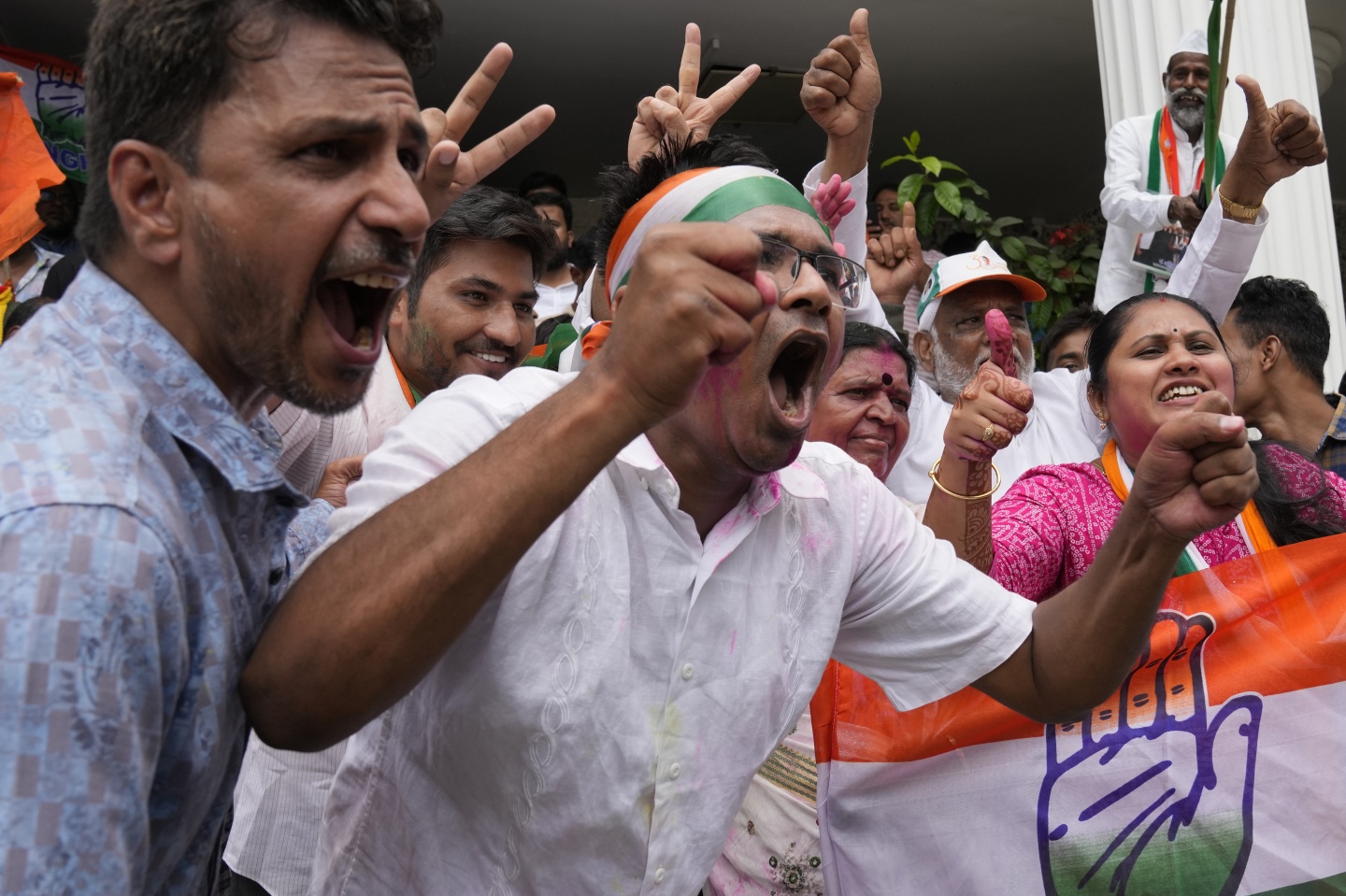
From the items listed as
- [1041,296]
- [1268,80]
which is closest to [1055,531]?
[1041,296]

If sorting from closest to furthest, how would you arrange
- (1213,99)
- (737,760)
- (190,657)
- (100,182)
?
(190,657)
(100,182)
(737,760)
(1213,99)

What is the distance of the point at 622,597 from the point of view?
6.31ft

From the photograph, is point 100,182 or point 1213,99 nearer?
point 100,182

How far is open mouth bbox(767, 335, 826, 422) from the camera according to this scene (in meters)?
2.12

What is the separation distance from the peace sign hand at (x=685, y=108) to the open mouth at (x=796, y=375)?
1.37 m

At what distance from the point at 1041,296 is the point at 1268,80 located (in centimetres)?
226

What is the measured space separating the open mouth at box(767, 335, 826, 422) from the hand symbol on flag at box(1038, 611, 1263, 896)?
44.4 inches

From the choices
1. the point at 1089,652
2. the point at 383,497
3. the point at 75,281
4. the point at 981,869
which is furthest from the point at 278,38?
the point at 981,869

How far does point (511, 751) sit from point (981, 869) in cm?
133

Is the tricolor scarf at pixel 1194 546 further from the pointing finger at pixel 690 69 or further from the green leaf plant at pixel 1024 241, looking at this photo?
the green leaf plant at pixel 1024 241

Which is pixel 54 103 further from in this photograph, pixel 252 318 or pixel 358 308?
pixel 252 318

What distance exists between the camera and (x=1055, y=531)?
296cm

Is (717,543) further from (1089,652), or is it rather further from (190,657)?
(190,657)

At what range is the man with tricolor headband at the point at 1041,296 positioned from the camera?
12.8 feet
